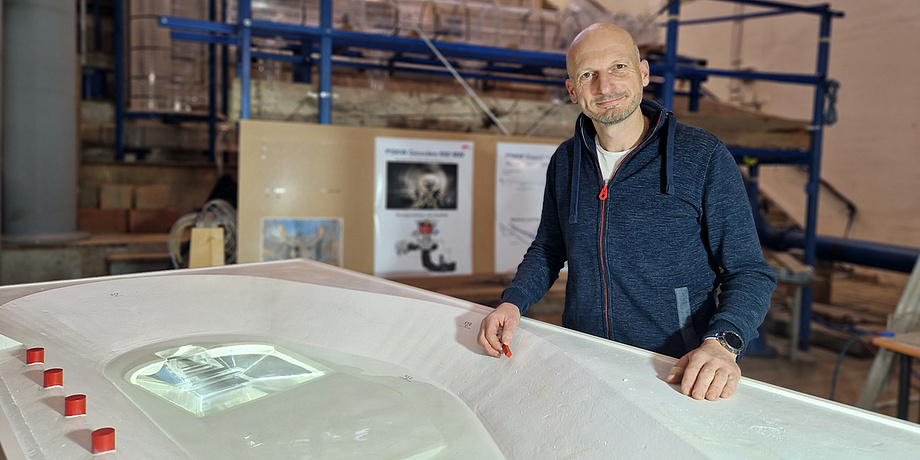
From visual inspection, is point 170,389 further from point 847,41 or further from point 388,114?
point 847,41

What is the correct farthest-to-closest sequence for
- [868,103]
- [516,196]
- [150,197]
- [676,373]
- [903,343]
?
[868,103] → [150,197] → [516,196] → [903,343] → [676,373]

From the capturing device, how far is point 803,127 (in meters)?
4.45

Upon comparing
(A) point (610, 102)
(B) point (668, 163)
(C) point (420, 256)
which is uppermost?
(A) point (610, 102)

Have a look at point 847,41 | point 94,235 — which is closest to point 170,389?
point 94,235

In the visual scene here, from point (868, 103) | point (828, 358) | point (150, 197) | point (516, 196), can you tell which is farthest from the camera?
point (868, 103)

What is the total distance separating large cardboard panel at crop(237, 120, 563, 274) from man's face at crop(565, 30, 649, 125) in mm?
1730

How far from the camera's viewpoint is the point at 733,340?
1112 mm

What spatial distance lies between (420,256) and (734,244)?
195 centimetres

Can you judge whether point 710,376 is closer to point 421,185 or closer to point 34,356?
point 34,356

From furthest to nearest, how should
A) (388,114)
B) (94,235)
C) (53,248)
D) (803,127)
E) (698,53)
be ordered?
(698,53) → (94,235) → (803,127) → (53,248) → (388,114)

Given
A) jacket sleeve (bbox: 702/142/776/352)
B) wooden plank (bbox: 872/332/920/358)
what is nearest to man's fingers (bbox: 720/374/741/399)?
jacket sleeve (bbox: 702/142/776/352)

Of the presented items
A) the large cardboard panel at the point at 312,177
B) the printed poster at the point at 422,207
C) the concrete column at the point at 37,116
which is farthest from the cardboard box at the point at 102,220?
the printed poster at the point at 422,207

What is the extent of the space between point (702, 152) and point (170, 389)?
3.91 ft

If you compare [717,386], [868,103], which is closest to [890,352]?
[717,386]
